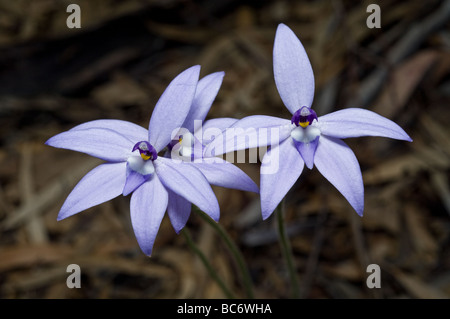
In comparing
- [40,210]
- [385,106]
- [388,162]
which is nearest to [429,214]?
[388,162]

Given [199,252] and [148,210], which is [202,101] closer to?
[148,210]

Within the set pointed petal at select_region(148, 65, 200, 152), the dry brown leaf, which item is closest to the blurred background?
the dry brown leaf

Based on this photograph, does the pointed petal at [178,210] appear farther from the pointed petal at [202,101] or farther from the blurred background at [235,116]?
the blurred background at [235,116]

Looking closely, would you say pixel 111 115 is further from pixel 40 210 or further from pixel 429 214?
pixel 429 214

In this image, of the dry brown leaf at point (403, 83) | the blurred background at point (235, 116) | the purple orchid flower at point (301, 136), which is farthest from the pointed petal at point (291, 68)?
the dry brown leaf at point (403, 83)

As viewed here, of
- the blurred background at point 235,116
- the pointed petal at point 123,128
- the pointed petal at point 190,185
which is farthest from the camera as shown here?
the blurred background at point 235,116
